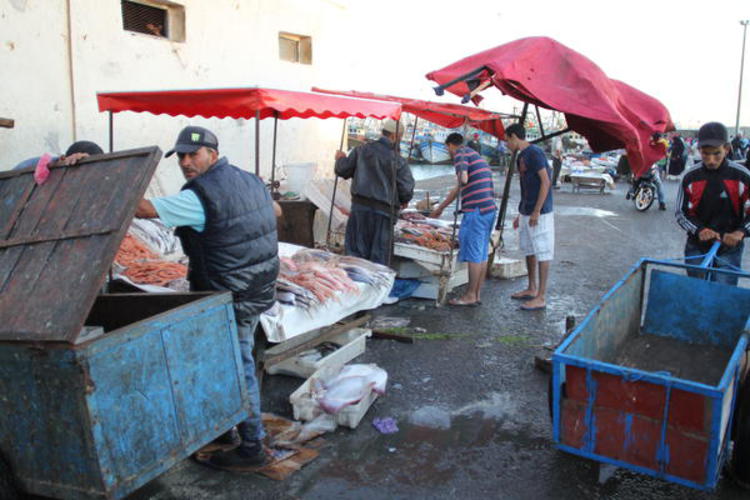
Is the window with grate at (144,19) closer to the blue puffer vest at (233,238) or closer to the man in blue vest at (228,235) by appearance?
the man in blue vest at (228,235)

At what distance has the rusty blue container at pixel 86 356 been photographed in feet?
8.41

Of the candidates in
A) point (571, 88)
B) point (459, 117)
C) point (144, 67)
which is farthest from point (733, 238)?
point (144, 67)

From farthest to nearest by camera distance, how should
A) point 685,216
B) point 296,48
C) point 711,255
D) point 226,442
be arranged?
point 296,48 → point 685,216 → point 711,255 → point 226,442

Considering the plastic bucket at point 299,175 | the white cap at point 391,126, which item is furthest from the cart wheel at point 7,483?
the plastic bucket at point 299,175

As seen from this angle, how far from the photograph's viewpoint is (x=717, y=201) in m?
4.95

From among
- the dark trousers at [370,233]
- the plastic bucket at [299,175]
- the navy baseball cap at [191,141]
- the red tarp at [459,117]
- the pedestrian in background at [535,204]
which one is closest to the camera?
the navy baseball cap at [191,141]

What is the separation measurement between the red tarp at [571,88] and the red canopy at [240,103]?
1.14 meters

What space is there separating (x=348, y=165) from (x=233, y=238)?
3.74 meters

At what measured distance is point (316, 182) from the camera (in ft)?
26.2

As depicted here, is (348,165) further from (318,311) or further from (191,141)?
(191,141)

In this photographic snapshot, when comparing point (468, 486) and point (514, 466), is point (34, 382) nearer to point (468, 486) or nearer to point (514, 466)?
point (468, 486)

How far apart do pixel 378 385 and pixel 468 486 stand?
3.75ft

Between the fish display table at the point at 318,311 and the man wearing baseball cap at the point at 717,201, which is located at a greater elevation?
the man wearing baseball cap at the point at 717,201

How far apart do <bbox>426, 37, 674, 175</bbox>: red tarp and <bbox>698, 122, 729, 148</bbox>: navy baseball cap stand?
106 centimetres
